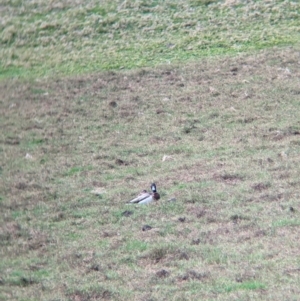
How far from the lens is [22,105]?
19.5m

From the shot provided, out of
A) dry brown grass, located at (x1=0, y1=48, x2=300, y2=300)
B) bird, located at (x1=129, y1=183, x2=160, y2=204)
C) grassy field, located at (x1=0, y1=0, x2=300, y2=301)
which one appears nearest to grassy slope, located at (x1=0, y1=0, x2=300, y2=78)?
grassy field, located at (x1=0, y1=0, x2=300, y2=301)

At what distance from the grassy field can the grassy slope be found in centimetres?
7

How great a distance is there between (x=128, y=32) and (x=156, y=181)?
13039mm

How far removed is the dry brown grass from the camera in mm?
9086

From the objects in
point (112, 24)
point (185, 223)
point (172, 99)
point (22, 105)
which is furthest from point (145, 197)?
point (112, 24)

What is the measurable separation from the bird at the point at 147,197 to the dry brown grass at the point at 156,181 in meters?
0.14

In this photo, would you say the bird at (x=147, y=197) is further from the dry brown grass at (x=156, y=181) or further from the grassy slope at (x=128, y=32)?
the grassy slope at (x=128, y=32)

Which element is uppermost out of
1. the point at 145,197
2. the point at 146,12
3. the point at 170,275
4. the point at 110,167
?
the point at 170,275

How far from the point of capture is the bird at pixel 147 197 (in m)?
11.9

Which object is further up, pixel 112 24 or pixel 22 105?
pixel 22 105

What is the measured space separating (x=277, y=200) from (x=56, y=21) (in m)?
16.5

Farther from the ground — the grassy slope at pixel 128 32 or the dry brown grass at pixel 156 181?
the dry brown grass at pixel 156 181

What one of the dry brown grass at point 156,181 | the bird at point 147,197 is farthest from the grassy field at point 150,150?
the bird at point 147,197

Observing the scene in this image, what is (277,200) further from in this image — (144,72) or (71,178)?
(144,72)
